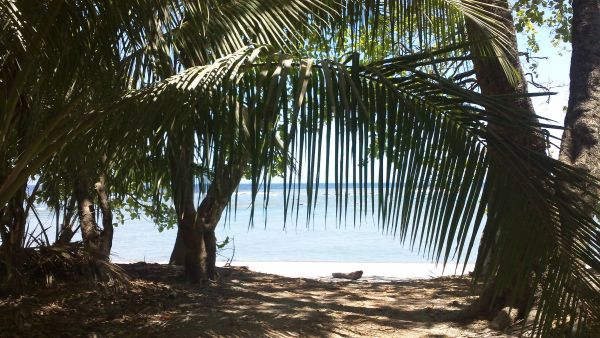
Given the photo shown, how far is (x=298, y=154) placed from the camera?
2.37m

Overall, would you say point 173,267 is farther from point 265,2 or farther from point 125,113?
point 125,113

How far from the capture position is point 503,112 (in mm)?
2385

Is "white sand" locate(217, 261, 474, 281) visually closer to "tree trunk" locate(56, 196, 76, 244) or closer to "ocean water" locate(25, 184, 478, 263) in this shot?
"ocean water" locate(25, 184, 478, 263)

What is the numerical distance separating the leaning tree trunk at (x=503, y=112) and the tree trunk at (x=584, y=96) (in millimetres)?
327

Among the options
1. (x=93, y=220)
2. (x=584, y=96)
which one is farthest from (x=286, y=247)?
(x=584, y=96)

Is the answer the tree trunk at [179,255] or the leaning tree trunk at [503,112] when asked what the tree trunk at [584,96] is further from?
the tree trunk at [179,255]

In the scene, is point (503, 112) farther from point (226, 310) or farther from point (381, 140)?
point (226, 310)

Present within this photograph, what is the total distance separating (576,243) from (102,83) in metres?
2.28

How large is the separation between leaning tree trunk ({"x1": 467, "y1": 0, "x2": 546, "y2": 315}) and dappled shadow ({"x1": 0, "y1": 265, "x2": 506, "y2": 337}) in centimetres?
69

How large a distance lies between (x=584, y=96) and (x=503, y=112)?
9.50 feet

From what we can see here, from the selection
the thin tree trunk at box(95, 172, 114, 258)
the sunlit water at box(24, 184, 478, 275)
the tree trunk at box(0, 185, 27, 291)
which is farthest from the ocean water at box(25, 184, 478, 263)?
the tree trunk at box(0, 185, 27, 291)

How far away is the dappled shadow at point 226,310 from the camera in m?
4.97

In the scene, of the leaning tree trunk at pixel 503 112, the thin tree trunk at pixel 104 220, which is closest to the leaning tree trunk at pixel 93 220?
the thin tree trunk at pixel 104 220

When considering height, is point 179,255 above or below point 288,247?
above
